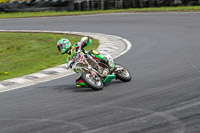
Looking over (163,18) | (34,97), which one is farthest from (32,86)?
(163,18)

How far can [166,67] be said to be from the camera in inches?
465

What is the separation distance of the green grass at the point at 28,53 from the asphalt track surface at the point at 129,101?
2.39 meters

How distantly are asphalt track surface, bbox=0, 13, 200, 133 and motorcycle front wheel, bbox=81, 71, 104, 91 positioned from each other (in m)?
0.16

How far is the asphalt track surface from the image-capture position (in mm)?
6625

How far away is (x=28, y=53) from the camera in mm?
16641

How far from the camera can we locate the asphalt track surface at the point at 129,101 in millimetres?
6625

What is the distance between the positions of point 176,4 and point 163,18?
5766 millimetres

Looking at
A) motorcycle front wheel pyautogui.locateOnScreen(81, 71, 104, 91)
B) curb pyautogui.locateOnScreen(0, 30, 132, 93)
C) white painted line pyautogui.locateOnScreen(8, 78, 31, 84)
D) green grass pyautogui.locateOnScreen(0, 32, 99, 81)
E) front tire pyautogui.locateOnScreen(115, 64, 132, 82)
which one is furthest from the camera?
green grass pyautogui.locateOnScreen(0, 32, 99, 81)

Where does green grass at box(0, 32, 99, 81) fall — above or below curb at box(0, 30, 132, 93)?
below

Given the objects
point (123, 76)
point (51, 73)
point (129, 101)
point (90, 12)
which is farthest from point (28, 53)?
point (90, 12)

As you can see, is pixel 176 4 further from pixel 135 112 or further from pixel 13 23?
pixel 135 112

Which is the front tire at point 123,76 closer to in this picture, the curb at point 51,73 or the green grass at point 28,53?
the curb at point 51,73

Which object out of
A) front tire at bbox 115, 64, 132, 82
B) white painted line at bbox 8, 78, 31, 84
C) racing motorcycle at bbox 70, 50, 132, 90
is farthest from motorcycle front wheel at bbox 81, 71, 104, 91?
white painted line at bbox 8, 78, 31, 84

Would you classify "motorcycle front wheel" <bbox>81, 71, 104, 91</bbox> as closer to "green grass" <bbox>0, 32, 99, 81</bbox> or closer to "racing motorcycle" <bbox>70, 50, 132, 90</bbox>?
"racing motorcycle" <bbox>70, 50, 132, 90</bbox>
